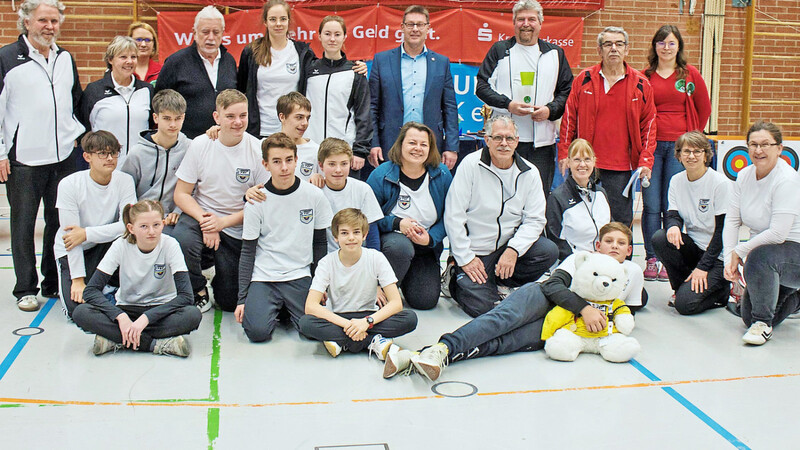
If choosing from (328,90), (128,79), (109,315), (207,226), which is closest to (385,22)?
(328,90)

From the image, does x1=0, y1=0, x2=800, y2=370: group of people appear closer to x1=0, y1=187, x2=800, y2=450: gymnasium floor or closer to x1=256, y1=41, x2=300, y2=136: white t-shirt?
x1=256, y1=41, x2=300, y2=136: white t-shirt

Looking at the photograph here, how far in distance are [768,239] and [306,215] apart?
241 centimetres

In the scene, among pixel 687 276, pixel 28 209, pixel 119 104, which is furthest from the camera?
pixel 687 276

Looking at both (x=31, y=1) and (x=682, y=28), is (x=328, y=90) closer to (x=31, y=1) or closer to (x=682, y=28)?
(x=31, y=1)

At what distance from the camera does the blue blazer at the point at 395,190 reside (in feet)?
13.7

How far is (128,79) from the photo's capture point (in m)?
4.21

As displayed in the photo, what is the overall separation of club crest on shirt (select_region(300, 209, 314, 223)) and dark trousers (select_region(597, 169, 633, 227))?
7.01ft

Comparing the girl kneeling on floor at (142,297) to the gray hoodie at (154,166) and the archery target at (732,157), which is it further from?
the archery target at (732,157)

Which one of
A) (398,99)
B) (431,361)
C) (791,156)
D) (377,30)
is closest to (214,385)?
(431,361)

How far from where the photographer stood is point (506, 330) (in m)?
3.28

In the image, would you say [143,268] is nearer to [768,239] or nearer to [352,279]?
[352,279]

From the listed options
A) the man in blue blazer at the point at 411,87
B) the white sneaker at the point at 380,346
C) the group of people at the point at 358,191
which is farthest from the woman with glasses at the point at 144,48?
the white sneaker at the point at 380,346

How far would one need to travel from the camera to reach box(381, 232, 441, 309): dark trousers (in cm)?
404

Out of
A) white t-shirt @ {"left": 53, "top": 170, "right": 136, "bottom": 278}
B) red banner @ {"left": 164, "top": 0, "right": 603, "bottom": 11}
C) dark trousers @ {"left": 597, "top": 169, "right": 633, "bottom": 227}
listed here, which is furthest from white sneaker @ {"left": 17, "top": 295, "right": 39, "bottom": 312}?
red banner @ {"left": 164, "top": 0, "right": 603, "bottom": 11}
